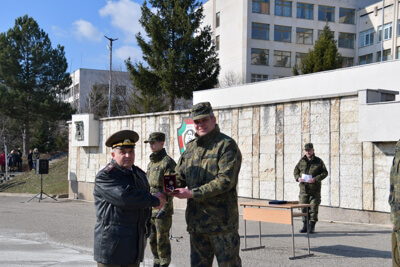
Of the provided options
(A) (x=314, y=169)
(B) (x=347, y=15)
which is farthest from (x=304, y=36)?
(A) (x=314, y=169)

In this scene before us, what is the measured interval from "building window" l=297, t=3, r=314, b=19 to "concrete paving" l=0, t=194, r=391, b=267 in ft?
149

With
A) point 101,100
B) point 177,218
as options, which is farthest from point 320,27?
point 177,218

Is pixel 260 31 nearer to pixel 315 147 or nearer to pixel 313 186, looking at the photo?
pixel 315 147

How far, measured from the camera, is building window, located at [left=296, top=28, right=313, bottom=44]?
178 ft

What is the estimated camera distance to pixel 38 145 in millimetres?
42500

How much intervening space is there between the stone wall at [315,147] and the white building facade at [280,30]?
118ft

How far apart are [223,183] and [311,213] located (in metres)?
6.79

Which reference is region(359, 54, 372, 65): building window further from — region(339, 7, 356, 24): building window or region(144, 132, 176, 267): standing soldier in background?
region(144, 132, 176, 267): standing soldier in background

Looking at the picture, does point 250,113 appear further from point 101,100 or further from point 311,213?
point 101,100

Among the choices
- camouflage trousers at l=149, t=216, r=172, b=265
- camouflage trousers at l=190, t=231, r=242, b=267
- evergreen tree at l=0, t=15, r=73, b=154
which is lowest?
camouflage trousers at l=149, t=216, r=172, b=265

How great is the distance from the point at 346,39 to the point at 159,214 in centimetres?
5410

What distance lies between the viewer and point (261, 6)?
5231 cm

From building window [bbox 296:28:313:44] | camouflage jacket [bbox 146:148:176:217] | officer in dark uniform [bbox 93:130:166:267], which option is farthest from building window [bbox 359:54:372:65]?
officer in dark uniform [bbox 93:130:166:267]

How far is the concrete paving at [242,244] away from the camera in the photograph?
788cm
